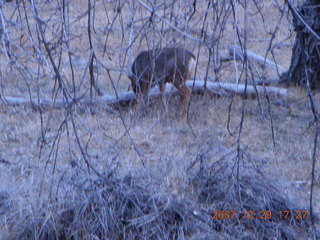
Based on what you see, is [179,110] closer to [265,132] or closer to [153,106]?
[153,106]

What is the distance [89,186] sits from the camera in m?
4.64

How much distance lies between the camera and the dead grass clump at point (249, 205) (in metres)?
4.55

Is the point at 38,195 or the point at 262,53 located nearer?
the point at 38,195

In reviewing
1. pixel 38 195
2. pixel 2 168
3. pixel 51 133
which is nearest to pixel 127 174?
pixel 38 195

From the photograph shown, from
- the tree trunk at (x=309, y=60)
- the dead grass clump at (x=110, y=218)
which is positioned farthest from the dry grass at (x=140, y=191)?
the tree trunk at (x=309, y=60)

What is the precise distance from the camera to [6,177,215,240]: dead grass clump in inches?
171

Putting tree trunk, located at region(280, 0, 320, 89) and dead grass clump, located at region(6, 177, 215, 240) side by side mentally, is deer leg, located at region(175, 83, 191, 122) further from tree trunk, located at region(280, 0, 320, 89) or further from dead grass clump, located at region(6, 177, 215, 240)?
dead grass clump, located at region(6, 177, 215, 240)

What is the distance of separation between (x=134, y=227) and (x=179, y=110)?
427 centimetres
